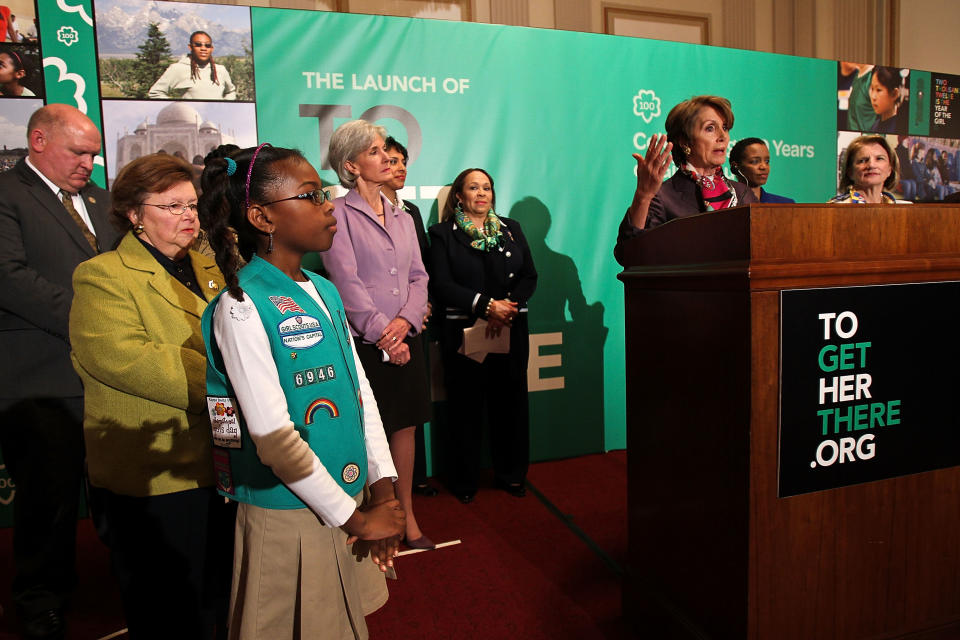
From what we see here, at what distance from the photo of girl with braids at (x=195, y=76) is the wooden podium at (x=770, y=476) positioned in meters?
2.42

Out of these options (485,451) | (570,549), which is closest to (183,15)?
(485,451)

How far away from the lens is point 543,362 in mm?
3648

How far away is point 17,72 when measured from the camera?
108 inches

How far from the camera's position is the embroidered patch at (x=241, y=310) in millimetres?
1039

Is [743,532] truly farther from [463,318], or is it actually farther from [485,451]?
[485,451]

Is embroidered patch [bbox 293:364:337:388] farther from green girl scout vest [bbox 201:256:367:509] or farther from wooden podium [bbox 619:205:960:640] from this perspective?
wooden podium [bbox 619:205:960:640]

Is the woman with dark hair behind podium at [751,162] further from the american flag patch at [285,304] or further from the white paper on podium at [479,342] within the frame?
the american flag patch at [285,304]

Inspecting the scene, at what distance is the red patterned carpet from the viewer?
1985 mm

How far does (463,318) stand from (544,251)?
0.81 metres

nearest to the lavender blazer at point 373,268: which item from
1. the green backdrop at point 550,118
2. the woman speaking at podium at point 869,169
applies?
the green backdrop at point 550,118

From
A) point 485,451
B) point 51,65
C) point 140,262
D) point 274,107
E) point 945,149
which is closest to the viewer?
point 140,262

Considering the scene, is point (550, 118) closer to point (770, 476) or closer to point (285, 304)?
point (770, 476)

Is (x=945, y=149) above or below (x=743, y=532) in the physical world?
above

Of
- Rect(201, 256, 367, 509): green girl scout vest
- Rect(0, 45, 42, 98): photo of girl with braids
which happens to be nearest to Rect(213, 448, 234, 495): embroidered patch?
Answer: Rect(201, 256, 367, 509): green girl scout vest
